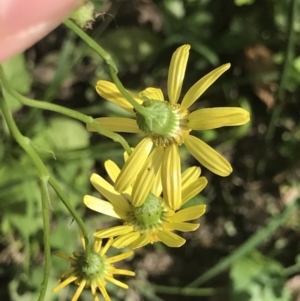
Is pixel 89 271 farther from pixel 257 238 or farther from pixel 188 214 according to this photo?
pixel 257 238

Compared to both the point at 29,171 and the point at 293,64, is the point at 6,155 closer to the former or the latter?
the point at 29,171

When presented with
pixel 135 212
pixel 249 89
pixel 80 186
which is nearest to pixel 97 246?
pixel 135 212

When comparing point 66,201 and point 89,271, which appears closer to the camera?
point 66,201

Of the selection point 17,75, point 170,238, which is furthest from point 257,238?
point 17,75

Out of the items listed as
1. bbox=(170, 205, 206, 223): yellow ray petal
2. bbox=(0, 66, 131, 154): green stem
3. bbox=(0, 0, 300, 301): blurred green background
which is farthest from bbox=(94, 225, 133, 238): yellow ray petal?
bbox=(0, 0, 300, 301): blurred green background

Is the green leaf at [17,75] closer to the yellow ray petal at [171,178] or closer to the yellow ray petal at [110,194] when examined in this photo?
the yellow ray petal at [110,194]

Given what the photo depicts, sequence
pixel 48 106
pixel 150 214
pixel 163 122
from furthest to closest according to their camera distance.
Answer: pixel 150 214, pixel 163 122, pixel 48 106
